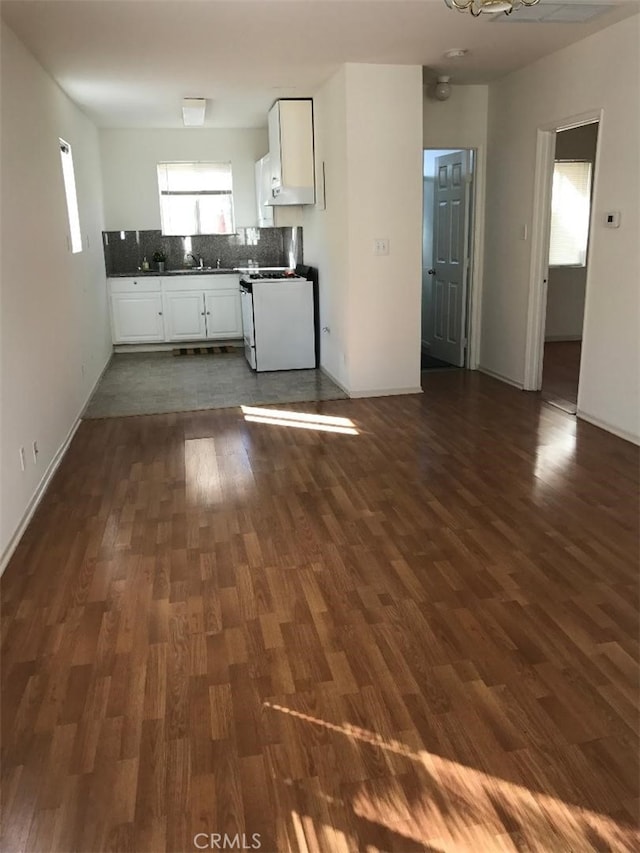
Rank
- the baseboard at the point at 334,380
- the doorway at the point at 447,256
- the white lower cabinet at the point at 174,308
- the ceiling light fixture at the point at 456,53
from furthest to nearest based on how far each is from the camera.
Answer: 1. the white lower cabinet at the point at 174,308
2. the doorway at the point at 447,256
3. the baseboard at the point at 334,380
4. the ceiling light fixture at the point at 456,53

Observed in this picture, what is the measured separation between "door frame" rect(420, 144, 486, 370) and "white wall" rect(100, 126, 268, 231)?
287cm

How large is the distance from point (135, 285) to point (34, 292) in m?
4.22

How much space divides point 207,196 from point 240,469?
18.0 feet

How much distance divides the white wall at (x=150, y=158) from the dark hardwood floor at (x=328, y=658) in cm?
501

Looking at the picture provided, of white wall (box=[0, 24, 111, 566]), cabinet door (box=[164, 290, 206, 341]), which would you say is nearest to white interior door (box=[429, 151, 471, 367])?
cabinet door (box=[164, 290, 206, 341])

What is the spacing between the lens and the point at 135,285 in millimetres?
8164

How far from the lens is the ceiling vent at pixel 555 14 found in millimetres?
3883

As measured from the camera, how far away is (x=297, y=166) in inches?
252

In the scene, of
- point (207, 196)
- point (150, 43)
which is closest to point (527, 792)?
point (150, 43)

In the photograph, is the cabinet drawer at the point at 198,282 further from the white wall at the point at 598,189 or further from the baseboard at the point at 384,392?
the white wall at the point at 598,189

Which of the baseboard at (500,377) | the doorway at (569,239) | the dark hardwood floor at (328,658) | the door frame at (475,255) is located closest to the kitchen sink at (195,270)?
the door frame at (475,255)

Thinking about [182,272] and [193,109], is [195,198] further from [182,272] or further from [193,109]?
[193,109]

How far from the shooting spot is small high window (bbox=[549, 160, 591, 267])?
7770 millimetres

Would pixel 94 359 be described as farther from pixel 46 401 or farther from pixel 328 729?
pixel 328 729
